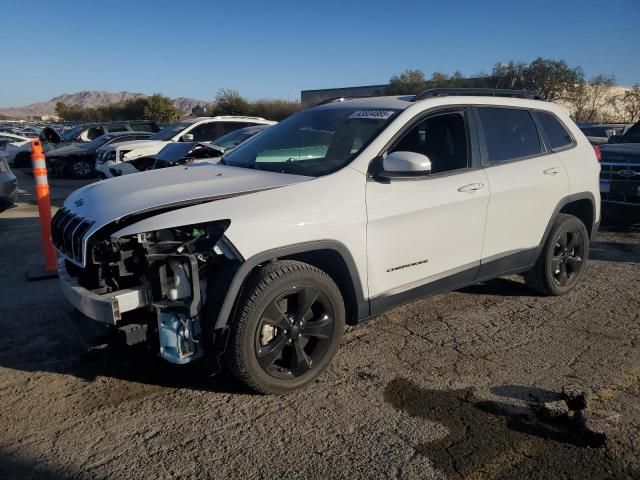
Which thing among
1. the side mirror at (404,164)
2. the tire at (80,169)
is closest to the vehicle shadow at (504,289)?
the side mirror at (404,164)

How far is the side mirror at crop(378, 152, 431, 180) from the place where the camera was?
3.41 m

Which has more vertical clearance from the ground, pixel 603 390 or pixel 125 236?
pixel 125 236

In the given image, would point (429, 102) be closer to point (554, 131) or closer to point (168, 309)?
point (554, 131)

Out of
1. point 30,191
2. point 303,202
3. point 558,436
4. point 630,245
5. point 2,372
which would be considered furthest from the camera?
point 30,191

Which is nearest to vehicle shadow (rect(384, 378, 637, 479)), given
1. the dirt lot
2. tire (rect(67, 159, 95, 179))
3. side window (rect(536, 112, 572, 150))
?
the dirt lot

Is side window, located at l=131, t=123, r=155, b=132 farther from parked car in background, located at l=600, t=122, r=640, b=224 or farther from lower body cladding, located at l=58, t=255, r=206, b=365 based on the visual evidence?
lower body cladding, located at l=58, t=255, r=206, b=365

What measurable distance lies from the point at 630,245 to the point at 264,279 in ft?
21.1

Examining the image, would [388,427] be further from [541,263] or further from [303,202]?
[541,263]

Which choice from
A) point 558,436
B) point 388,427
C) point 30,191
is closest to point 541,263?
point 558,436

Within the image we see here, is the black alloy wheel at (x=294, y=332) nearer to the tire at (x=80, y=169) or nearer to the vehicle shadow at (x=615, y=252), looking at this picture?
the vehicle shadow at (x=615, y=252)

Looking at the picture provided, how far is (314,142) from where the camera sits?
421 centimetres

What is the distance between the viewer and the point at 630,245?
7457mm

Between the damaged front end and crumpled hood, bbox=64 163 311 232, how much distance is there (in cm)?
15

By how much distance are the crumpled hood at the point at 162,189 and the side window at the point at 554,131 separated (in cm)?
274
